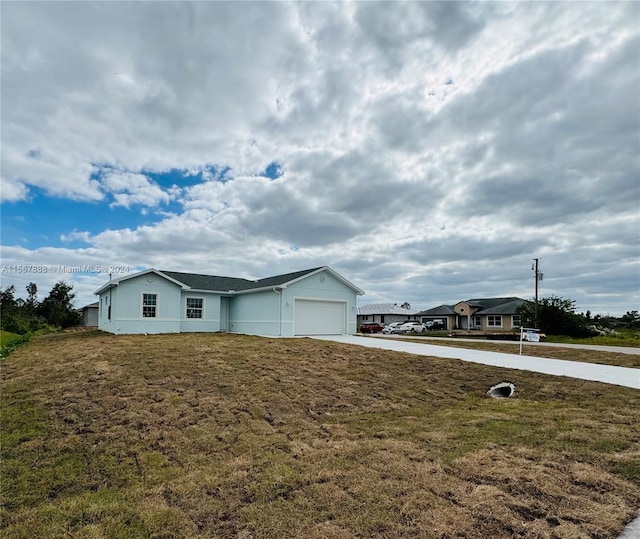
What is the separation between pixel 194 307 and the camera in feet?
75.6

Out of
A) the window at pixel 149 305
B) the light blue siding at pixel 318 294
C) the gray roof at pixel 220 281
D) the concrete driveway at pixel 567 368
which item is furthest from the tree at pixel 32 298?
the concrete driveway at pixel 567 368

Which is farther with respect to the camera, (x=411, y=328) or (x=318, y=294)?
(x=411, y=328)

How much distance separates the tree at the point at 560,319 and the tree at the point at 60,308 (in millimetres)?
40941

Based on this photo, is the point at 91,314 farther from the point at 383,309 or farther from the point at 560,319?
the point at 560,319

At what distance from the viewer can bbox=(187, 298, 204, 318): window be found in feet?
74.8

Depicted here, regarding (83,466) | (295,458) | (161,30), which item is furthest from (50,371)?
(161,30)

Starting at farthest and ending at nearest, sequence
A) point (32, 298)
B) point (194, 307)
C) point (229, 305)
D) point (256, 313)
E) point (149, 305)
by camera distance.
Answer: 1. point (32, 298)
2. point (229, 305)
3. point (194, 307)
4. point (256, 313)
5. point (149, 305)

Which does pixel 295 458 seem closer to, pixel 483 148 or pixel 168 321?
pixel 483 148

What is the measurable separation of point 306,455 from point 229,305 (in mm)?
21101

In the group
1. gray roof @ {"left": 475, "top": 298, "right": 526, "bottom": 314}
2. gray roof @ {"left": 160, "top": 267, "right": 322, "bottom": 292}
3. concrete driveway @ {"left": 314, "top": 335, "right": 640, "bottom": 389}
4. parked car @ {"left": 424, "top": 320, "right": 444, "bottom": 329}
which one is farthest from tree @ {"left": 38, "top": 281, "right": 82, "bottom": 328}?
gray roof @ {"left": 475, "top": 298, "right": 526, "bottom": 314}

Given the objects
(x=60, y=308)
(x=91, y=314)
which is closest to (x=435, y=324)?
(x=91, y=314)

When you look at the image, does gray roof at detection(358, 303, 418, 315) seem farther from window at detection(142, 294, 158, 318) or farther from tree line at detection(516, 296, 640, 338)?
window at detection(142, 294, 158, 318)

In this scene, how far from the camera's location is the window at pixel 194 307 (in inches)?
898

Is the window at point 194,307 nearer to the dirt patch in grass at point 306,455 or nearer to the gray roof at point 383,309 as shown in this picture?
the dirt patch in grass at point 306,455
